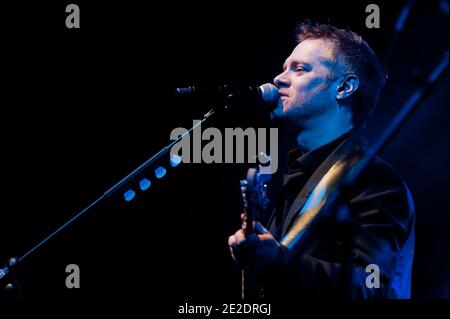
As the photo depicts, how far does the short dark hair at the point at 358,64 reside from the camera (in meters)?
2.76

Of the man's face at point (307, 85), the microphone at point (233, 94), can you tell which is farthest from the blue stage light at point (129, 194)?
the man's face at point (307, 85)

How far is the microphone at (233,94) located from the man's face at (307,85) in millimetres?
230

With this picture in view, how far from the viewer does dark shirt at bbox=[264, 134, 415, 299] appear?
1.80m

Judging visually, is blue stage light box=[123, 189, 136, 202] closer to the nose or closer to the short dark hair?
the nose

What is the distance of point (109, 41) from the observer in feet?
11.3

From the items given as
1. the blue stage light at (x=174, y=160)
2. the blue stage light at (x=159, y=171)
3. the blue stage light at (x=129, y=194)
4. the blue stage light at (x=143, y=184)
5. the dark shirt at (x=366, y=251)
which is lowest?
the dark shirt at (x=366, y=251)

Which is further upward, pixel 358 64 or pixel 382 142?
pixel 358 64

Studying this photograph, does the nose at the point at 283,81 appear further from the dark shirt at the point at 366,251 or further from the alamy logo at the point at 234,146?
the dark shirt at the point at 366,251

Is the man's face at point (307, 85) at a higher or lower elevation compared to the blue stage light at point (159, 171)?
higher

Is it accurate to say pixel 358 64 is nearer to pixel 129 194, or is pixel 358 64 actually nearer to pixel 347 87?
pixel 347 87

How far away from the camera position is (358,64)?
9.28 feet

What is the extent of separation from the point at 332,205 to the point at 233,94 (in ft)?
2.17

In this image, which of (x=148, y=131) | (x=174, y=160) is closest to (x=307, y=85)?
(x=174, y=160)
